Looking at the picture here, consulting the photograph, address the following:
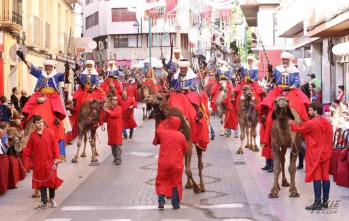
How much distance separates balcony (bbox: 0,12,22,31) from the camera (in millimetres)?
28578

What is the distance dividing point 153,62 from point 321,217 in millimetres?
48557

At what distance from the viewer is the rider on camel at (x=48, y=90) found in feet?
48.3

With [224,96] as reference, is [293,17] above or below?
above

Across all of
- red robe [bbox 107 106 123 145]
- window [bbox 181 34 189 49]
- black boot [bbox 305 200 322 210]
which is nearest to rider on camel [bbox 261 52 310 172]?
black boot [bbox 305 200 322 210]

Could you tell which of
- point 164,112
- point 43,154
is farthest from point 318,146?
point 43,154

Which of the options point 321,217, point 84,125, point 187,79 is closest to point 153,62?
point 84,125

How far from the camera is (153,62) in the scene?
5962 cm

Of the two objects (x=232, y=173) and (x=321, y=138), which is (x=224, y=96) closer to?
(x=232, y=173)

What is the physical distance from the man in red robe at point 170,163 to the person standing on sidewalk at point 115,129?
6229 millimetres

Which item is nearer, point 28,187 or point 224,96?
point 28,187

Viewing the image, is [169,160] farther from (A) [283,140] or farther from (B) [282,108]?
(A) [283,140]

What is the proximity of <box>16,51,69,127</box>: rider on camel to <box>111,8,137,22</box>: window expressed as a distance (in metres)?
66.4

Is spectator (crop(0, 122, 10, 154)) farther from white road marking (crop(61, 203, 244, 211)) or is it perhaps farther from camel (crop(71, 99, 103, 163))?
camel (crop(71, 99, 103, 163))

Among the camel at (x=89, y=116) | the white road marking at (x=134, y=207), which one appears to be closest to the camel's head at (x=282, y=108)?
the white road marking at (x=134, y=207)
